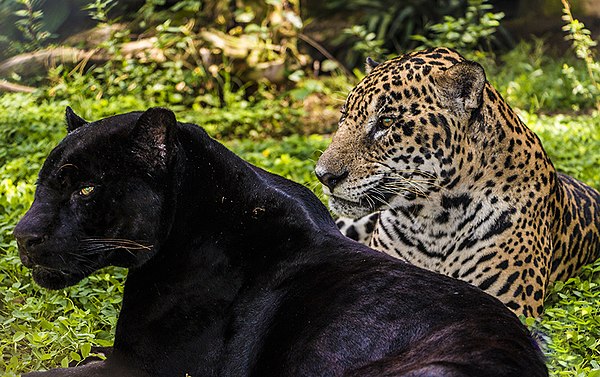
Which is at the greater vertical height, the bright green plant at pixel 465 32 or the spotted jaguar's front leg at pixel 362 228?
the spotted jaguar's front leg at pixel 362 228

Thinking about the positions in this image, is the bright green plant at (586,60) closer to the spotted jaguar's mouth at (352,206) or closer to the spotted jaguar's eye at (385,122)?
the spotted jaguar's eye at (385,122)

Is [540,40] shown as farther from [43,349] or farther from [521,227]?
[43,349]

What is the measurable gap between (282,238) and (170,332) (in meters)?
0.65

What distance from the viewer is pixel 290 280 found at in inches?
163

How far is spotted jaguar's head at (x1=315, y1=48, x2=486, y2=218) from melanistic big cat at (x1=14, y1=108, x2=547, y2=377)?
0.82 metres

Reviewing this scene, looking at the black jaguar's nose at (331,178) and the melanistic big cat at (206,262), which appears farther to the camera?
the black jaguar's nose at (331,178)

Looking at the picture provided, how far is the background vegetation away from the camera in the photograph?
19.9 ft

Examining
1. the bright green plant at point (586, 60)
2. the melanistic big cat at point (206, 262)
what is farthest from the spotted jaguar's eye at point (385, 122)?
the bright green plant at point (586, 60)

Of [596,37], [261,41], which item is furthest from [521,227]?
[596,37]

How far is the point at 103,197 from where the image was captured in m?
4.07

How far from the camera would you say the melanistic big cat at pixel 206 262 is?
3773 mm

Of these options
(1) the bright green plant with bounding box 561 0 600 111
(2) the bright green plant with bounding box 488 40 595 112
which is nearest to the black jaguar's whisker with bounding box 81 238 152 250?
(1) the bright green plant with bounding box 561 0 600 111

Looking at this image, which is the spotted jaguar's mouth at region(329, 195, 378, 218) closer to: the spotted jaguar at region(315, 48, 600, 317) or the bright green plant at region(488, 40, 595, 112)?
the spotted jaguar at region(315, 48, 600, 317)

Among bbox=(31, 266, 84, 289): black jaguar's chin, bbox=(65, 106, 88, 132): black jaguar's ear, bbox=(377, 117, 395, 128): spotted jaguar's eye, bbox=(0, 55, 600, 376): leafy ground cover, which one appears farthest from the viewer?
bbox=(377, 117, 395, 128): spotted jaguar's eye
